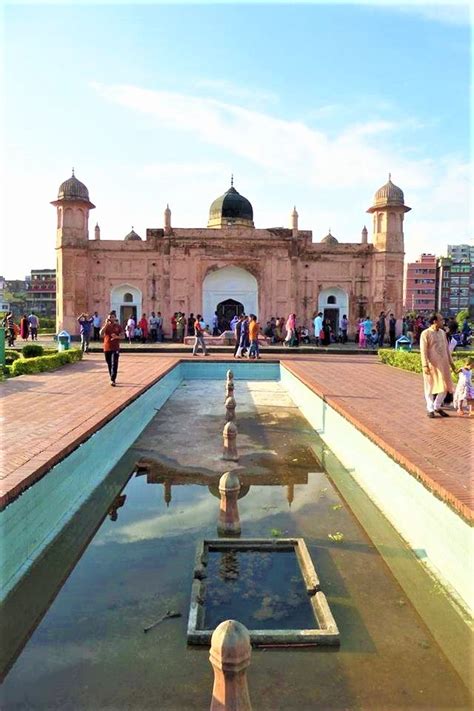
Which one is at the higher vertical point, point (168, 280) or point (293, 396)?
point (168, 280)

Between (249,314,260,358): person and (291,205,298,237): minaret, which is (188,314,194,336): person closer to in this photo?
(291,205,298,237): minaret

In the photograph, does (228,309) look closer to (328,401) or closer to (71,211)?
(71,211)

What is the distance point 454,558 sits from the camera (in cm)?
386

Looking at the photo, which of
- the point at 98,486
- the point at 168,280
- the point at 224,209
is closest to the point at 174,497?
the point at 98,486

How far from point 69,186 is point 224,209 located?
711cm

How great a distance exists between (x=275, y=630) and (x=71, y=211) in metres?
24.1

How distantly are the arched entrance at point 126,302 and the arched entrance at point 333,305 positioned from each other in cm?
799

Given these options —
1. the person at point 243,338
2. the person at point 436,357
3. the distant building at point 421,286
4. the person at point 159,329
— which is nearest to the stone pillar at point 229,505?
the person at point 436,357

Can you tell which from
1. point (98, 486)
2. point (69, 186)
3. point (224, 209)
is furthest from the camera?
point (224, 209)

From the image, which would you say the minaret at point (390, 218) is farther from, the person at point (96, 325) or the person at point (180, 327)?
the person at point (96, 325)

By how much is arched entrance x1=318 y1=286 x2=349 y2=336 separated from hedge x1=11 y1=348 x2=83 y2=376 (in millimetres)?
14547

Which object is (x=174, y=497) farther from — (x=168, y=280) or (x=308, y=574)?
(x=168, y=280)

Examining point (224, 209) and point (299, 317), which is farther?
point (224, 209)

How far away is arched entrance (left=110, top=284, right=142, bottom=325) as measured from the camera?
25.7m
